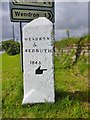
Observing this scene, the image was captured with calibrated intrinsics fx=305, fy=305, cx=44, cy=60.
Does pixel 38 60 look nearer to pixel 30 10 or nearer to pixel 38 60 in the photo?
pixel 38 60

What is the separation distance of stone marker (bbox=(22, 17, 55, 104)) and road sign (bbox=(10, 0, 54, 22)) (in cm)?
283

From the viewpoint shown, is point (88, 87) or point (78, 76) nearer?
point (88, 87)

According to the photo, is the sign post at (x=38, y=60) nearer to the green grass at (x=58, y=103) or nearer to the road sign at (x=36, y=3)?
the green grass at (x=58, y=103)

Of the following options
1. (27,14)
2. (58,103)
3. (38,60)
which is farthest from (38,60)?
(27,14)

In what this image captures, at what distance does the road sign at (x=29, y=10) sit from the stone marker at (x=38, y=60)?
2.83m

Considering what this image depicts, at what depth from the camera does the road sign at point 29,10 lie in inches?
344

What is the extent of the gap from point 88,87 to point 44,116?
2.10 meters

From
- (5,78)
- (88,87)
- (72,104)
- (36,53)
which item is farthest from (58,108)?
(5,78)

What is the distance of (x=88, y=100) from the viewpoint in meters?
6.28

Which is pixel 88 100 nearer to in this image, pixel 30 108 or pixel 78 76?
pixel 30 108

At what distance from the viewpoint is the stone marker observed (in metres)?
6.04

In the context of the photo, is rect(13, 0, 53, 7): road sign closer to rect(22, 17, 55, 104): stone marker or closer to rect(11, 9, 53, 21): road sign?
rect(11, 9, 53, 21): road sign

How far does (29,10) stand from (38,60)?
3.19 meters

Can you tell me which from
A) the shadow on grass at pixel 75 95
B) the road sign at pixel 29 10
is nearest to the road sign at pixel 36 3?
the road sign at pixel 29 10
